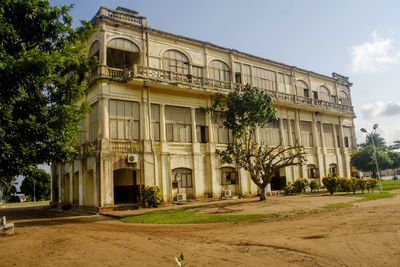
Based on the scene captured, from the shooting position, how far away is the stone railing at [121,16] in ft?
76.5

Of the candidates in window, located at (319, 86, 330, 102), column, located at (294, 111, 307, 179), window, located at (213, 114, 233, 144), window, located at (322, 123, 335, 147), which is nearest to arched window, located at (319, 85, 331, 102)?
window, located at (319, 86, 330, 102)

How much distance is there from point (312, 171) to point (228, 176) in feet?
34.8

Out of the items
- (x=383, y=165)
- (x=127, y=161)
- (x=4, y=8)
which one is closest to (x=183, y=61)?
(x=127, y=161)

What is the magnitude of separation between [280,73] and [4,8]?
89.9ft

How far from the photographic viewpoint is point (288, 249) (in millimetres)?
8555

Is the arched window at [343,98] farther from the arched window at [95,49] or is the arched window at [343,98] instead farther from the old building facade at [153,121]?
the arched window at [95,49]

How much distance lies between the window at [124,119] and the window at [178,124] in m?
2.32

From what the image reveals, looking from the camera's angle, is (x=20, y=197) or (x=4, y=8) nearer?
(x=4, y=8)

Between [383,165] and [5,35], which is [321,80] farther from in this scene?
[5,35]

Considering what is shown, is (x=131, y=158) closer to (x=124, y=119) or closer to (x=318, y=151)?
(x=124, y=119)

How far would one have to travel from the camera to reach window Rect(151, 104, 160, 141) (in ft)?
78.8

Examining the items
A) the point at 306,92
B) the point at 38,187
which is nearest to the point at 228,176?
the point at 306,92

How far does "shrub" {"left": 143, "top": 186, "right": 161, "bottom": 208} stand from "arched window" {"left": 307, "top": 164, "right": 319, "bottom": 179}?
55.4 ft

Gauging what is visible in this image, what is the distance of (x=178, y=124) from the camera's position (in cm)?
2528
